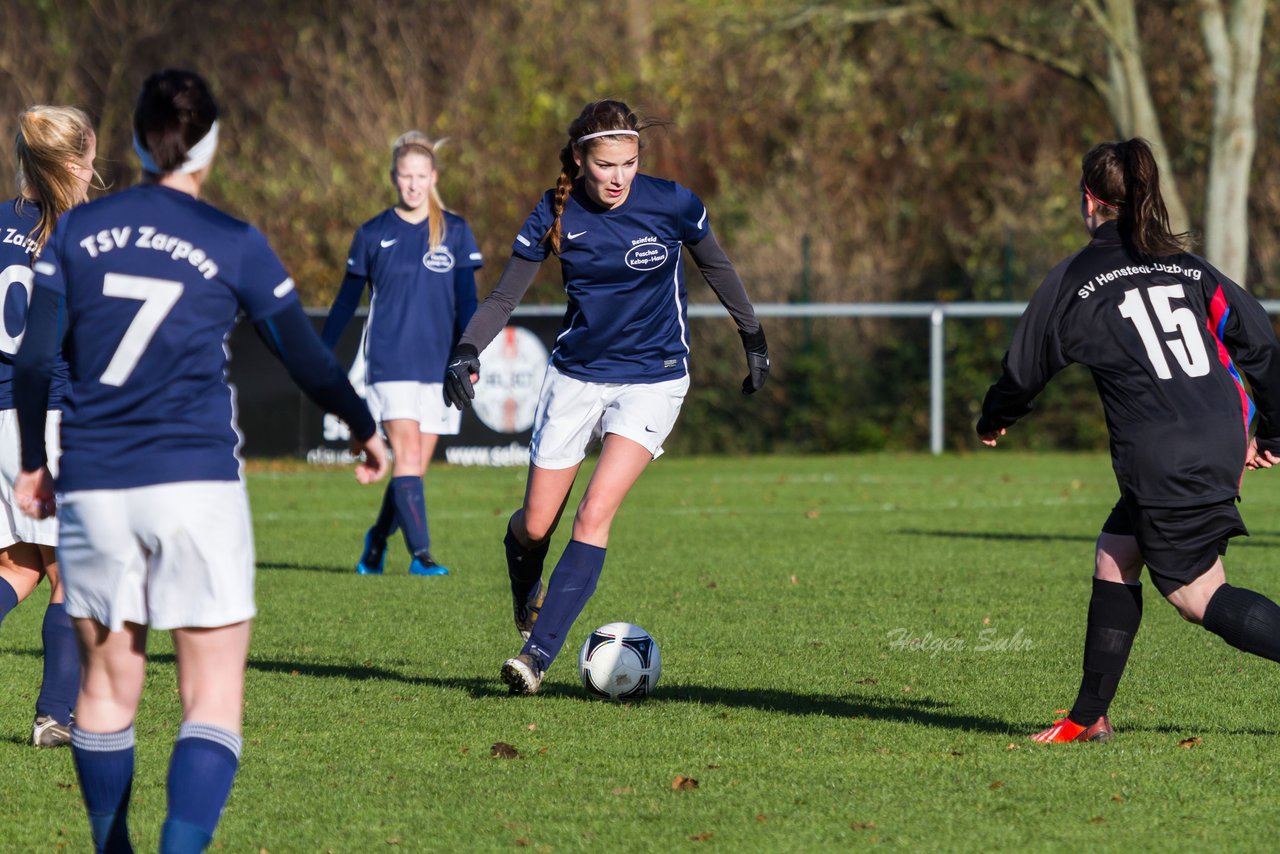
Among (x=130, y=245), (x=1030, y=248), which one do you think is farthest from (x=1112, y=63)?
(x=130, y=245)

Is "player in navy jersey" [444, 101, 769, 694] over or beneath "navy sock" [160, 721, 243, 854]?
over

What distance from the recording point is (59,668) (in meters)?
5.53

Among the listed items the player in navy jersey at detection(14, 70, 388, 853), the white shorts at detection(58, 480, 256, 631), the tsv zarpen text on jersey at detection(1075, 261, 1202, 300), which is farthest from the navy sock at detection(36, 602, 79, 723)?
the tsv zarpen text on jersey at detection(1075, 261, 1202, 300)

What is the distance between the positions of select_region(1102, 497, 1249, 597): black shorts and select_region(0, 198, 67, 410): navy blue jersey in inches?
125

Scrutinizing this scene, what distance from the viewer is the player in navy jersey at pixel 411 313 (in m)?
10.0

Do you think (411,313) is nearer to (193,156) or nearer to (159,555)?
(193,156)

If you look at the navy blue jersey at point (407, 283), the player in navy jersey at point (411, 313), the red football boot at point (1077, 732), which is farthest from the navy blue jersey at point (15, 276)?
the navy blue jersey at point (407, 283)

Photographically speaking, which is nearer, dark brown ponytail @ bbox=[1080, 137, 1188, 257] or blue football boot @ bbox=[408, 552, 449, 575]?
dark brown ponytail @ bbox=[1080, 137, 1188, 257]

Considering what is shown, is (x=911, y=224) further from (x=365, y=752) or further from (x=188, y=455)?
(x=188, y=455)

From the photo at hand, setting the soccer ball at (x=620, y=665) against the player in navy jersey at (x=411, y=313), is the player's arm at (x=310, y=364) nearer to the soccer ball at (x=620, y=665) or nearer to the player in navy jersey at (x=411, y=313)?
the soccer ball at (x=620, y=665)

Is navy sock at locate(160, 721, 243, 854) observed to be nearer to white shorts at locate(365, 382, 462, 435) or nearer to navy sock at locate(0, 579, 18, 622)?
navy sock at locate(0, 579, 18, 622)

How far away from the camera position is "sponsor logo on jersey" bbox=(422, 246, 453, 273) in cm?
1007

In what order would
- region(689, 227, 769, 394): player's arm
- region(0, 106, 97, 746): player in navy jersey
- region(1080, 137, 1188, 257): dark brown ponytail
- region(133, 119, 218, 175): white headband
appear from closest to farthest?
1. region(133, 119, 218, 175): white headband
2. region(0, 106, 97, 746): player in navy jersey
3. region(1080, 137, 1188, 257): dark brown ponytail
4. region(689, 227, 769, 394): player's arm

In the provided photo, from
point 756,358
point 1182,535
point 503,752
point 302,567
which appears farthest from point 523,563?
point 302,567
